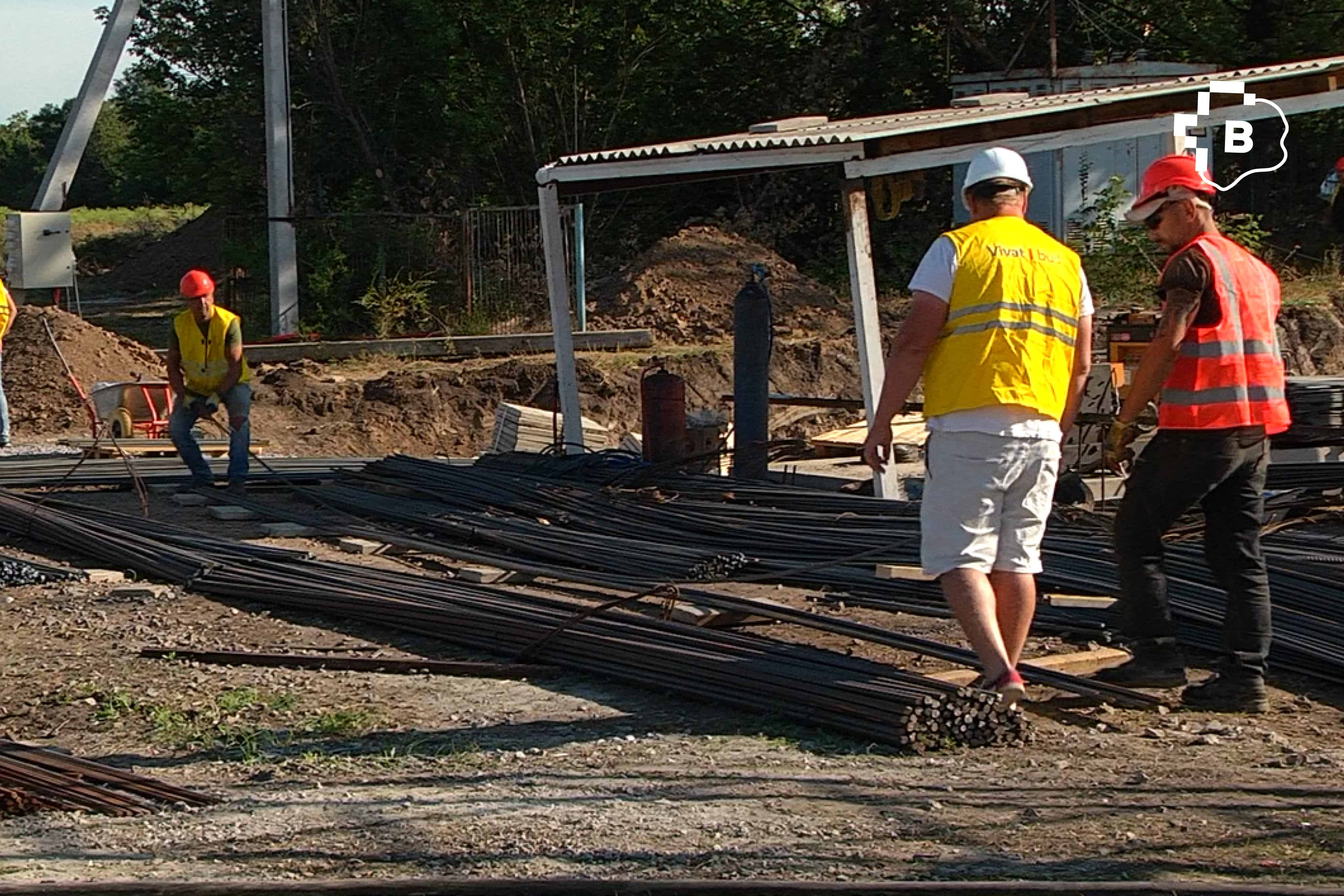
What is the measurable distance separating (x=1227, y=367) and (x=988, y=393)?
1.15m

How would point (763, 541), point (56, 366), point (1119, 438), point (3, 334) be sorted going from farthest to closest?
point (56, 366) → point (3, 334) → point (763, 541) → point (1119, 438)

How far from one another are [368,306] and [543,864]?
66.8 feet

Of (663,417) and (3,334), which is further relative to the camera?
(3,334)

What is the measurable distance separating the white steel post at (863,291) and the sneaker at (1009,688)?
220 inches

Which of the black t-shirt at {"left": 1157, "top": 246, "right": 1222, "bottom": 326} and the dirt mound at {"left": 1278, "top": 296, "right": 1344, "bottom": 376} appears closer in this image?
the black t-shirt at {"left": 1157, "top": 246, "right": 1222, "bottom": 326}

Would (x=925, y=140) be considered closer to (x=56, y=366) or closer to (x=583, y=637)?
(x=583, y=637)

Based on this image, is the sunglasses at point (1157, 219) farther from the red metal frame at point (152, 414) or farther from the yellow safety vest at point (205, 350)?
the red metal frame at point (152, 414)

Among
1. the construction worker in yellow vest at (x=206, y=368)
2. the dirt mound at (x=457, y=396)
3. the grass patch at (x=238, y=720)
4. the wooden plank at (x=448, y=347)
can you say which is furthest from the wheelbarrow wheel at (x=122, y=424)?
the grass patch at (x=238, y=720)

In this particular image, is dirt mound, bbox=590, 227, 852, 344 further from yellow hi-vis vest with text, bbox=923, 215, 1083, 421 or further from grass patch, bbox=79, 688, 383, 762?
yellow hi-vis vest with text, bbox=923, 215, 1083, 421

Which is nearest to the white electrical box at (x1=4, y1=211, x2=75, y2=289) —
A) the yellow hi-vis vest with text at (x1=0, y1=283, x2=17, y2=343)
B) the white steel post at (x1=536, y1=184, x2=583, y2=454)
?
the yellow hi-vis vest with text at (x1=0, y1=283, x2=17, y2=343)

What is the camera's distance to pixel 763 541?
9.64m

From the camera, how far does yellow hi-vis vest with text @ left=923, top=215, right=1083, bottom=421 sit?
5.65m

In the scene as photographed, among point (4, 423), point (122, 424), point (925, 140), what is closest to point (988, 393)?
point (925, 140)

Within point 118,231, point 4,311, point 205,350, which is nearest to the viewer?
point 205,350
